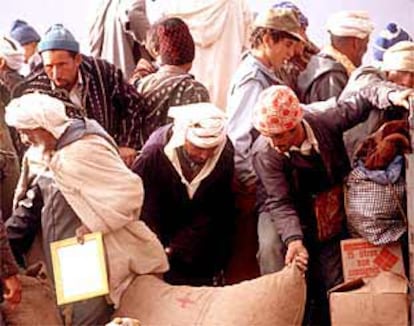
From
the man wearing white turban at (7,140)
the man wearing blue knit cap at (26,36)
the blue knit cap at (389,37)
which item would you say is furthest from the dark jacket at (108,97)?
the blue knit cap at (389,37)

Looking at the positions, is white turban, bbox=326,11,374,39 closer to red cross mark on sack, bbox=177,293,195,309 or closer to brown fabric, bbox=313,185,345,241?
brown fabric, bbox=313,185,345,241

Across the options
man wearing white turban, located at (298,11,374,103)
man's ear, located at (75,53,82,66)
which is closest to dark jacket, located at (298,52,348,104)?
man wearing white turban, located at (298,11,374,103)

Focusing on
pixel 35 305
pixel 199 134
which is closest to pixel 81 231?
pixel 35 305

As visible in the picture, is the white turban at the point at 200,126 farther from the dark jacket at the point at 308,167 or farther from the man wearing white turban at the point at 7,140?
the man wearing white turban at the point at 7,140

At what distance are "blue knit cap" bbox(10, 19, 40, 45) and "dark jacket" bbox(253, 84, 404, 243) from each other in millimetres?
1515

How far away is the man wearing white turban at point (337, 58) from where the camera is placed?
4.82m

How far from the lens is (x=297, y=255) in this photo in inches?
166

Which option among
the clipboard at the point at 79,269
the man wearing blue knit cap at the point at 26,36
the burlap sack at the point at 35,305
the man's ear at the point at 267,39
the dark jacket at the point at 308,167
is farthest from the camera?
the man wearing blue knit cap at the point at 26,36

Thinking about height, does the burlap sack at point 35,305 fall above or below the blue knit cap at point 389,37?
below

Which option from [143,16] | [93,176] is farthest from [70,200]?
[143,16]

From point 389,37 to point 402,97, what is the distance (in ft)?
3.99

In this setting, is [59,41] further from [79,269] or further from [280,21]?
[79,269]

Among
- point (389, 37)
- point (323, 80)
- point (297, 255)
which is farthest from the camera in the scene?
point (389, 37)

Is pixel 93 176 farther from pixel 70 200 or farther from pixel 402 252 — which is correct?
pixel 402 252
